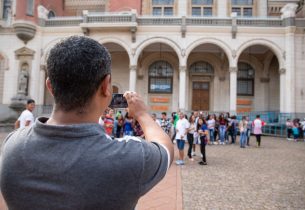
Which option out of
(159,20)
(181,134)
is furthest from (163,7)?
(181,134)

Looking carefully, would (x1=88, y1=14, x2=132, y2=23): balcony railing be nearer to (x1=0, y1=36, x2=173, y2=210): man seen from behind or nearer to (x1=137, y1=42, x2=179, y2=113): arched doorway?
(x1=137, y1=42, x2=179, y2=113): arched doorway

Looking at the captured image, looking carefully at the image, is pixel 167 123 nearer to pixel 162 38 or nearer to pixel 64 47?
pixel 162 38

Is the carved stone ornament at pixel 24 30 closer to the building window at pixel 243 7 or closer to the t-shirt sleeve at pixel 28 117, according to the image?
the t-shirt sleeve at pixel 28 117

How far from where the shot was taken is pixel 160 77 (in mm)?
25125

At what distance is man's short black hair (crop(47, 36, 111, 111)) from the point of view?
107 cm

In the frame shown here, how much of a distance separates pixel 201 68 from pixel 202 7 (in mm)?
6045

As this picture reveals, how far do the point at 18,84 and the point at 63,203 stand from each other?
23.4 metres

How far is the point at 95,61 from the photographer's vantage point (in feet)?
3.61

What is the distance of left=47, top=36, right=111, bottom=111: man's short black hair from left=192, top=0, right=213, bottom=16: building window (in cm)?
2592

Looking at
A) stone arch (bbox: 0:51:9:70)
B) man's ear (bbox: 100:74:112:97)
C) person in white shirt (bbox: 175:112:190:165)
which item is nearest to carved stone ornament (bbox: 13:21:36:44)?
stone arch (bbox: 0:51:9:70)

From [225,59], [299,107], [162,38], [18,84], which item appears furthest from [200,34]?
[18,84]

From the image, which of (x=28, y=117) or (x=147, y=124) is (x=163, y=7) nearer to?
(x=28, y=117)

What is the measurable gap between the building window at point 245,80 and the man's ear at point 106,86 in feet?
81.9

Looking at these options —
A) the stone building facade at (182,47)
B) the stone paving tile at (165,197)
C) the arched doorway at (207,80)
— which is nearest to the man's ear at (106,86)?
the stone paving tile at (165,197)
